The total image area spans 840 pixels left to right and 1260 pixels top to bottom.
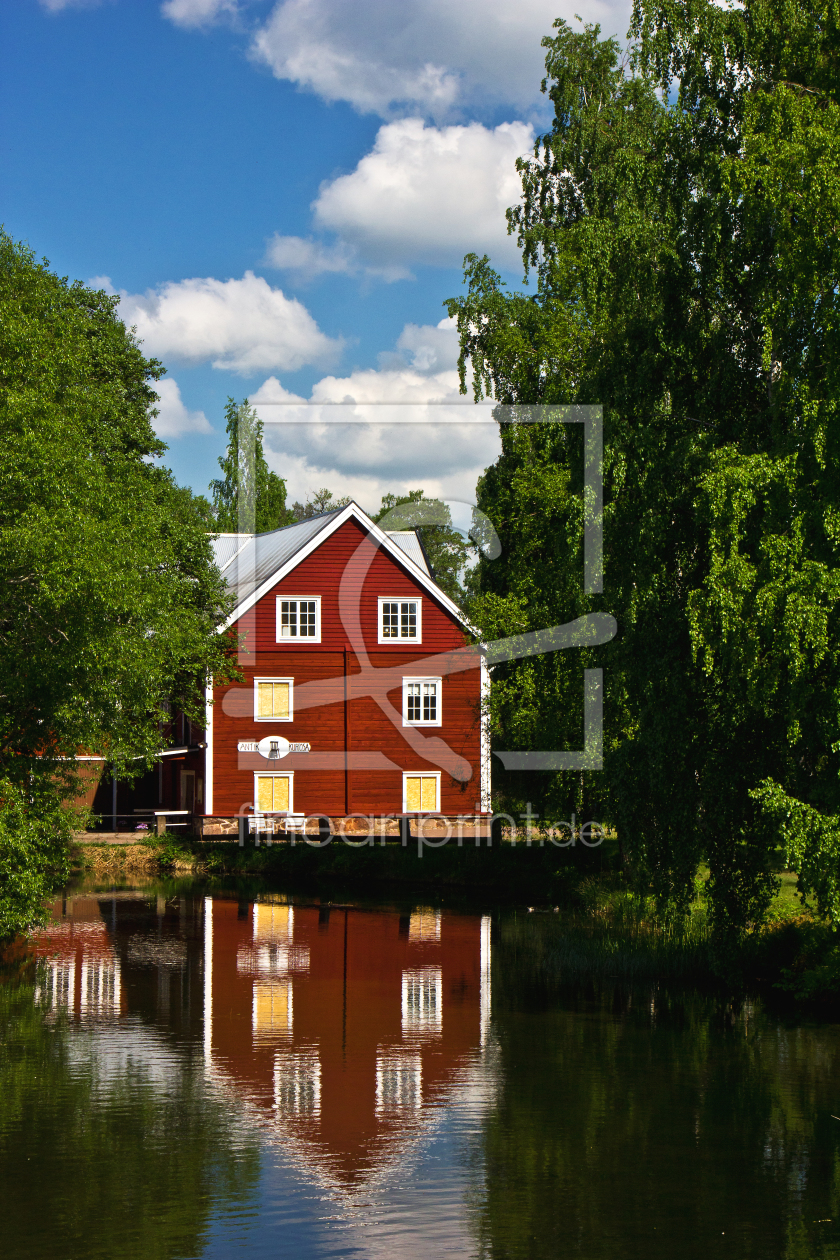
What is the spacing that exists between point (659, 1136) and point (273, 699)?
31255mm

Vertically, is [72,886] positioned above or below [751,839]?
below

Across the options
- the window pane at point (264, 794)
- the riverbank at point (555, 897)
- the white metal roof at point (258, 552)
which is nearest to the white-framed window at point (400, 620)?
the white metal roof at point (258, 552)

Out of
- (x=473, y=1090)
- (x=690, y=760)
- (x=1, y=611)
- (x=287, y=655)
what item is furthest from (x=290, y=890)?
(x=473, y=1090)

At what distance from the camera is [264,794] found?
42.9 meters

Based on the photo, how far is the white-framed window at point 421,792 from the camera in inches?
1731

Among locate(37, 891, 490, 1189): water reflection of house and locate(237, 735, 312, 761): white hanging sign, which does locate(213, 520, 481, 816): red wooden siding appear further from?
locate(37, 891, 490, 1189): water reflection of house

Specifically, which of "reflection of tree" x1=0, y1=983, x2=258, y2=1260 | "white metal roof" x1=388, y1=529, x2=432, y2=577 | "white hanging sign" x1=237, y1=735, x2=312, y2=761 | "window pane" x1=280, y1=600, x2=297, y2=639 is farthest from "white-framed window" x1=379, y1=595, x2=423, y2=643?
"reflection of tree" x1=0, y1=983, x2=258, y2=1260

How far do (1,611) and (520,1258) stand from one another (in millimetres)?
16057

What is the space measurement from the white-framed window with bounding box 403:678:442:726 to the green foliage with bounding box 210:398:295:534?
85.3 feet

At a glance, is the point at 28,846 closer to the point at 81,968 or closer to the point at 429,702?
the point at 81,968

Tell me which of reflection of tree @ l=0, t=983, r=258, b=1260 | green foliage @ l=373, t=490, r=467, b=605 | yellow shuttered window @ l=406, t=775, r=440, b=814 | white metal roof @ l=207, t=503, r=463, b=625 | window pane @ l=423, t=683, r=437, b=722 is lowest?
Answer: reflection of tree @ l=0, t=983, r=258, b=1260

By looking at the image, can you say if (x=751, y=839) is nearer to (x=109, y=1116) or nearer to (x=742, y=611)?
(x=742, y=611)

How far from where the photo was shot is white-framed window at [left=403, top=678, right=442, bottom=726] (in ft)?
145

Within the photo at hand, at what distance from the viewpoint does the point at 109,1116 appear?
517 inches
